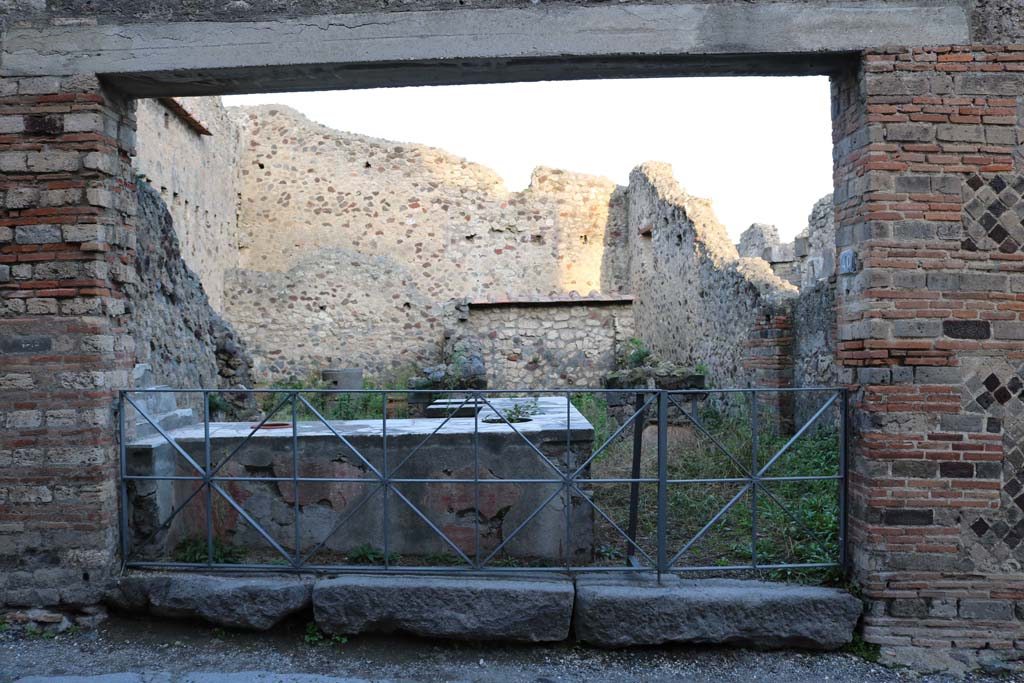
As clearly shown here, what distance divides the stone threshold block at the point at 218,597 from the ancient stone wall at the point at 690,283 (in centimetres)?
665

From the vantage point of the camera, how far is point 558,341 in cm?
1327

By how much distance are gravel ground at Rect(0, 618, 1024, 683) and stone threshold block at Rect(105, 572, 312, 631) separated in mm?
131

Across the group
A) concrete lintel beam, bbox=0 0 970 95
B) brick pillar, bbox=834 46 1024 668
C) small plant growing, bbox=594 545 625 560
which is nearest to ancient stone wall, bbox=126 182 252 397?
concrete lintel beam, bbox=0 0 970 95

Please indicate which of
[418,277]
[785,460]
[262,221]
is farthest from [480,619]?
[262,221]

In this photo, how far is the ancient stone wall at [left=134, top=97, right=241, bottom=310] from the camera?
11.2 meters

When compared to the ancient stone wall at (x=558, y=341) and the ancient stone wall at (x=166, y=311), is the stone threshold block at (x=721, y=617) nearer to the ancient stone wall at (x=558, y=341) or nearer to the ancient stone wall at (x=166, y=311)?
the ancient stone wall at (x=166, y=311)

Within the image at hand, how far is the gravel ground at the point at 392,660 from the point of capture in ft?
13.7

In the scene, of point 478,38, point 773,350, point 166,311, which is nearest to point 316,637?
point 478,38

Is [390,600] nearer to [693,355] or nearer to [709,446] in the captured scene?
[709,446]

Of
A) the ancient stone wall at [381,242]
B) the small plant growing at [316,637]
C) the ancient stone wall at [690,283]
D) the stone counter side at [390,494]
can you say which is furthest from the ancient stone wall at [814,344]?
the ancient stone wall at [381,242]

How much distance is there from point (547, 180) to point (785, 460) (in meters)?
11.0

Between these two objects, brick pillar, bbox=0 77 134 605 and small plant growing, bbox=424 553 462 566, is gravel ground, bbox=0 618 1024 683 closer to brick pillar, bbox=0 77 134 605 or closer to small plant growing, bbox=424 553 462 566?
brick pillar, bbox=0 77 134 605

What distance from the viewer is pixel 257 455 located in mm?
5211

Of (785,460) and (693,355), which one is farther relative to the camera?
(693,355)
